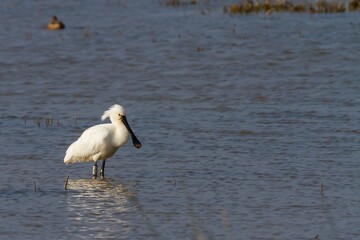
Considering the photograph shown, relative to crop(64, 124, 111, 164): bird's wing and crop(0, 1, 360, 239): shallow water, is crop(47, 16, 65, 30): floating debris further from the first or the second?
crop(64, 124, 111, 164): bird's wing

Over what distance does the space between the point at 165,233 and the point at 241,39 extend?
13284 millimetres

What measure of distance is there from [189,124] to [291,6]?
12455 millimetres

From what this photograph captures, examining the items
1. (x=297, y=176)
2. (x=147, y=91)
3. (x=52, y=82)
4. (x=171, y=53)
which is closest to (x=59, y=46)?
(x=171, y=53)

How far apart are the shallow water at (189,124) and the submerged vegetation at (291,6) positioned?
1.69 ft

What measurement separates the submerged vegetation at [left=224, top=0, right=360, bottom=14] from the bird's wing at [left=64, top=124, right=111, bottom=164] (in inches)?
564

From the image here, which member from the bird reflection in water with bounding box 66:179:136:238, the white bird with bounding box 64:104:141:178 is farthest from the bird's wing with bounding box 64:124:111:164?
the bird reflection in water with bounding box 66:179:136:238

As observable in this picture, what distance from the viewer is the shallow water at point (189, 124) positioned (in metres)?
8.95

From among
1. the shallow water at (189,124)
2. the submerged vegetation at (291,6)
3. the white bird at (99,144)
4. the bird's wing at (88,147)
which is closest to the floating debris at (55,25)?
the shallow water at (189,124)

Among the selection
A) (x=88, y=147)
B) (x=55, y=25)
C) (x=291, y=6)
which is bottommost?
(x=88, y=147)

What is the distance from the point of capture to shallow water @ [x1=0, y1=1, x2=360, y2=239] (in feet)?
29.3

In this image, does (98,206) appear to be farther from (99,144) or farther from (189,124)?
(189,124)

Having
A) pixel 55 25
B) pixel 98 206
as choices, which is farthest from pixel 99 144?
pixel 55 25

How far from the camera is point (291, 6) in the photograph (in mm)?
25297

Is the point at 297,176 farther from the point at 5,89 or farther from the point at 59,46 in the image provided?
the point at 59,46
